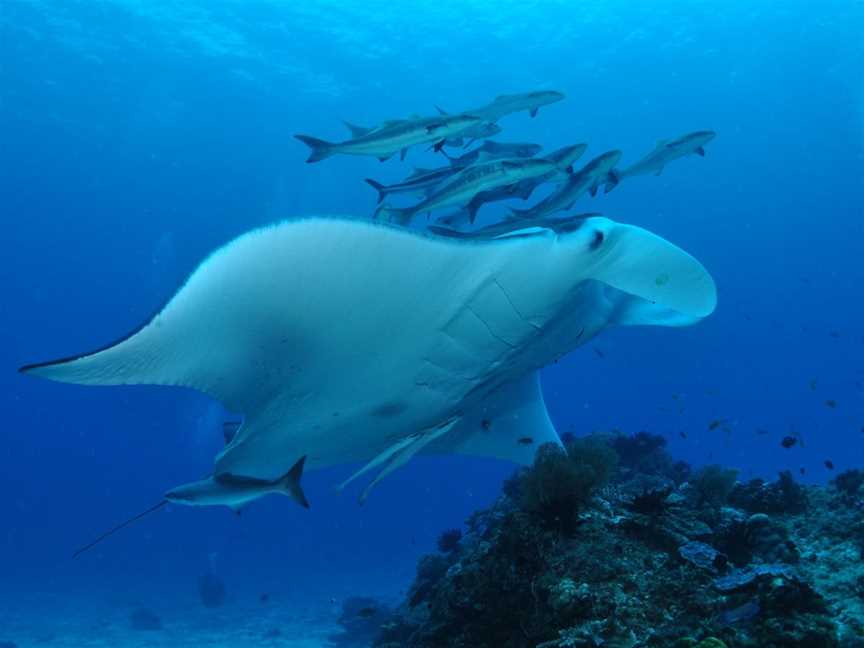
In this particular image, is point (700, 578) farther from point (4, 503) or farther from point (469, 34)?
point (4, 503)

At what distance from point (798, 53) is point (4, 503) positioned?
7757 centimetres

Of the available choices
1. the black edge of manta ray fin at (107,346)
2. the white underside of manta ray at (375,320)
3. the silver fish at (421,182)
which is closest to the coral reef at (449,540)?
the silver fish at (421,182)

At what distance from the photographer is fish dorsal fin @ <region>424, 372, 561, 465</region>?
200 inches

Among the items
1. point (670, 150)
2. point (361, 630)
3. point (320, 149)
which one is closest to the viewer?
point (320, 149)

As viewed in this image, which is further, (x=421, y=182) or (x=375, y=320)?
(x=421, y=182)

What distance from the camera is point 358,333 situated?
3.17 meters

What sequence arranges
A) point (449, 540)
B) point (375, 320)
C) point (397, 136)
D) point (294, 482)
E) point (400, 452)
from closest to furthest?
point (375, 320)
point (400, 452)
point (294, 482)
point (397, 136)
point (449, 540)

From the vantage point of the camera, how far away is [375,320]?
312 cm

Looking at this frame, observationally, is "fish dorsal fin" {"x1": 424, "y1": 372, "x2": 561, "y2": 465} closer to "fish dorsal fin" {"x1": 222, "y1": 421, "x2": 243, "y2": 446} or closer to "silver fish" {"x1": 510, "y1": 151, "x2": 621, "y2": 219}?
"fish dorsal fin" {"x1": 222, "y1": 421, "x2": 243, "y2": 446}

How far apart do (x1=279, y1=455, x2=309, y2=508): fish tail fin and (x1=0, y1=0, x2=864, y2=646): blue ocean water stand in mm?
2082

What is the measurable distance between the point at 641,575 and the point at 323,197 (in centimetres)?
4766

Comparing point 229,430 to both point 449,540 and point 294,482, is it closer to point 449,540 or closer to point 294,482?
point 294,482

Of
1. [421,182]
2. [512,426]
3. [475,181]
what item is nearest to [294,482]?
[512,426]

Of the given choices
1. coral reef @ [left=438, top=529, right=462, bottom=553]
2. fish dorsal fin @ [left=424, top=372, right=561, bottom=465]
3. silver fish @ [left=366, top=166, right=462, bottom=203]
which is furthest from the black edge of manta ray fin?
A: coral reef @ [left=438, top=529, right=462, bottom=553]
